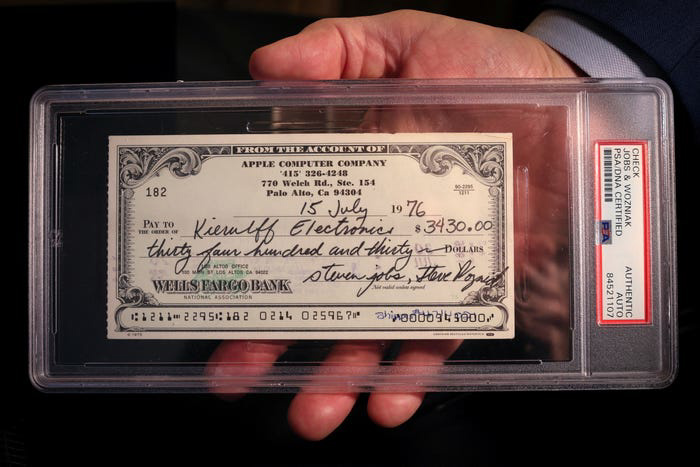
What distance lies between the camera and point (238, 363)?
0.51m

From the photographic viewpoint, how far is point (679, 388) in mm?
613

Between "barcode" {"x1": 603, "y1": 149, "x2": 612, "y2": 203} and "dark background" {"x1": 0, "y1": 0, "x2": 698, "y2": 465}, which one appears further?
"dark background" {"x1": 0, "y1": 0, "x2": 698, "y2": 465}

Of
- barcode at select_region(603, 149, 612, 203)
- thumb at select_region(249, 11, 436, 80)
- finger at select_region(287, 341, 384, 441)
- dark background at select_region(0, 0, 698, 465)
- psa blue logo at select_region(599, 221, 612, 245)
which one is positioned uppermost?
thumb at select_region(249, 11, 436, 80)

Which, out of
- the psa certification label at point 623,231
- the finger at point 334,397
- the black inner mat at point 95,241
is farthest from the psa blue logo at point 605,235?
the finger at point 334,397

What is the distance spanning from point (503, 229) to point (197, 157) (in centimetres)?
30

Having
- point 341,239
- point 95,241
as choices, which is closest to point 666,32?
point 341,239

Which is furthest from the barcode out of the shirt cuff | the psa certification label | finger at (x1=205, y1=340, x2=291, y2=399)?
finger at (x1=205, y1=340, x2=291, y2=399)

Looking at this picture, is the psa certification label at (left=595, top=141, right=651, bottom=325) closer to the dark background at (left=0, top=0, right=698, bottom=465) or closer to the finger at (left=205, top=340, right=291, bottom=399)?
the dark background at (left=0, top=0, right=698, bottom=465)

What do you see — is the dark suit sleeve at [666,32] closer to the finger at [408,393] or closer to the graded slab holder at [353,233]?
the graded slab holder at [353,233]

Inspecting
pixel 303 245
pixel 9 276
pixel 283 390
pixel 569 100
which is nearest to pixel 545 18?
pixel 569 100

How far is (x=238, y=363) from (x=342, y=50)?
330mm

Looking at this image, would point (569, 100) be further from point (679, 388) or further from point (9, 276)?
point (9, 276)

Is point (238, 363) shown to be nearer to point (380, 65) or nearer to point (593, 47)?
point (380, 65)

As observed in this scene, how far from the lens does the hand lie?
20.1 inches
